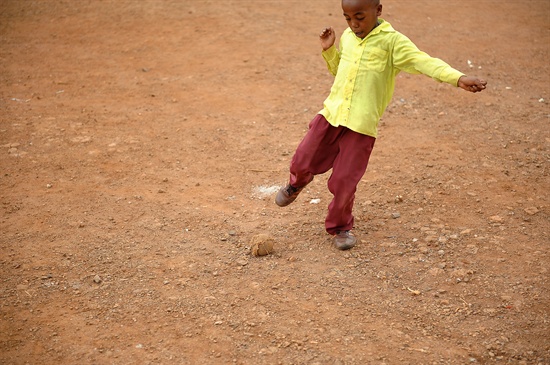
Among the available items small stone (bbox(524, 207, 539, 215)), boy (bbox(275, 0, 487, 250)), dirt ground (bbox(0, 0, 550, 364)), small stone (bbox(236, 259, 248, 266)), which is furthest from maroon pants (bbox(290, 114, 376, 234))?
small stone (bbox(524, 207, 539, 215))

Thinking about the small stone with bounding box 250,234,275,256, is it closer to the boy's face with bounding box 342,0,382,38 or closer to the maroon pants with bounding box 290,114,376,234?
the maroon pants with bounding box 290,114,376,234

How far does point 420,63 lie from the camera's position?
3.35 meters

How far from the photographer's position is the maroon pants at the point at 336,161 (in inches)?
141

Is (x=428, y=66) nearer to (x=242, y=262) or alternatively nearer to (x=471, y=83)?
(x=471, y=83)

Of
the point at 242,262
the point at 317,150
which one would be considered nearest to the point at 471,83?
the point at 317,150

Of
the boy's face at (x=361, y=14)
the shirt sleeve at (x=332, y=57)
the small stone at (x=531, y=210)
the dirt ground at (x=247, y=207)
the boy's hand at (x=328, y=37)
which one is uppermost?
the boy's face at (x=361, y=14)

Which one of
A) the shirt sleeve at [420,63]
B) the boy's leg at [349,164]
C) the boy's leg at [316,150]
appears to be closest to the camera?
the shirt sleeve at [420,63]

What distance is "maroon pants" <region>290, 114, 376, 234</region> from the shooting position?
3592 mm

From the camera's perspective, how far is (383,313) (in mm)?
3232

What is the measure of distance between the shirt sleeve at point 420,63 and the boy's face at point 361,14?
18 cm

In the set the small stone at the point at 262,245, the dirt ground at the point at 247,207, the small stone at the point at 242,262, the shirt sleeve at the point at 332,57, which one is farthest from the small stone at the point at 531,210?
the small stone at the point at 242,262

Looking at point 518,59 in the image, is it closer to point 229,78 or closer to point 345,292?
point 229,78

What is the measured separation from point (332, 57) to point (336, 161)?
24.1 inches

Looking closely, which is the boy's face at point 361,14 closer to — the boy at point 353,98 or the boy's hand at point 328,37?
the boy at point 353,98
